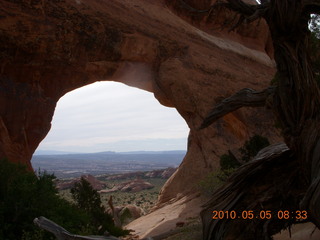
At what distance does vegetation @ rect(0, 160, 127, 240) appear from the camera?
811 cm

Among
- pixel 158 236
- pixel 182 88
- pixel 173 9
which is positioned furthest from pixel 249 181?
pixel 173 9

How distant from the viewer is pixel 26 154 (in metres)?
16.1

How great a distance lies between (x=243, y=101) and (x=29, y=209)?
21.9ft

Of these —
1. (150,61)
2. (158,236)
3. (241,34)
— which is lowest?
(158,236)

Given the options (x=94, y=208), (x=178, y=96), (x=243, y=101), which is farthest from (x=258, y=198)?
(x=178, y=96)

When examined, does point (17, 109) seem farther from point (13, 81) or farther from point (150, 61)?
point (150, 61)

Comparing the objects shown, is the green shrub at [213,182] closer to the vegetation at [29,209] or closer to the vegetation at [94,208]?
the vegetation at [94,208]

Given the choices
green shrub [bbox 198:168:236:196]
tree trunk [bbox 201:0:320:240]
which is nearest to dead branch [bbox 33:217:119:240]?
tree trunk [bbox 201:0:320:240]

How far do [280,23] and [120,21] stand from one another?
50.8 feet

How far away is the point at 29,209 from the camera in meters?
8.44

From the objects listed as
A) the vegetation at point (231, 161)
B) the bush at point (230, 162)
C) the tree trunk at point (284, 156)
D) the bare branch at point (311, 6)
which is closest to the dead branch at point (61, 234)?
the tree trunk at point (284, 156)
